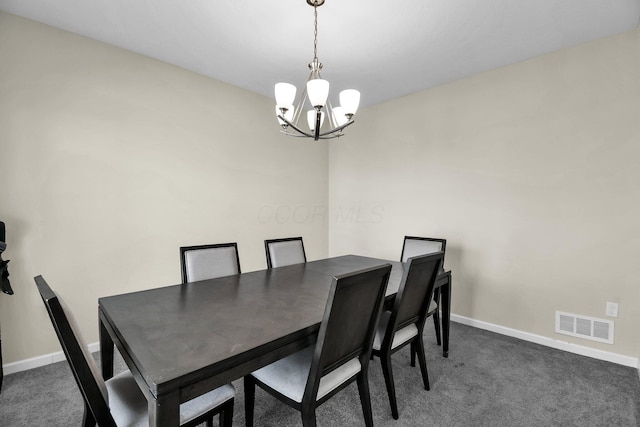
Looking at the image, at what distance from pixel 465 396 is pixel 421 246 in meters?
1.31

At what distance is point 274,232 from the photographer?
3803 millimetres

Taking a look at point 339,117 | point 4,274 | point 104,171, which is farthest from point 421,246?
point 4,274

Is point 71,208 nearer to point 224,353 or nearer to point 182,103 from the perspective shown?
point 182,103

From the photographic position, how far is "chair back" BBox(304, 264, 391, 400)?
123cm

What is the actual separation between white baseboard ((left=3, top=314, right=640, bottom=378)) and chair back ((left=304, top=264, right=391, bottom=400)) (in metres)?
2.09

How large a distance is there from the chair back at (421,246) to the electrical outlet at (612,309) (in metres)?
1.29

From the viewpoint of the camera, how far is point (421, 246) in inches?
114

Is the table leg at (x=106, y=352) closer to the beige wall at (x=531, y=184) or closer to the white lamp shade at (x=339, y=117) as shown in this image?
the white lamp shade at (x=339, y=117)

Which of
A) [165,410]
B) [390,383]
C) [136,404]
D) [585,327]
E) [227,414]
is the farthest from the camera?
[585,327]

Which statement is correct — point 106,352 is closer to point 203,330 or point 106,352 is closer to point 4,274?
point 203,330

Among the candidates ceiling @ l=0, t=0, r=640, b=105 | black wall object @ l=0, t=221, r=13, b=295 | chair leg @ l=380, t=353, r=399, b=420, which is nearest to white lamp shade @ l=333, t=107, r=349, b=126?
ceiling @ l=0, t=0, r=640, b=105

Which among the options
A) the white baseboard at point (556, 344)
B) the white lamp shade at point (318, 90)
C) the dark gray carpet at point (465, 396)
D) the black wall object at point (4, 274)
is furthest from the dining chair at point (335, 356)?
the white baseboard at point (556, 344)

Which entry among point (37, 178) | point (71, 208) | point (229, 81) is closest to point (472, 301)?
point (229, 81)

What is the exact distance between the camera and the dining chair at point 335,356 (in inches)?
48.9
